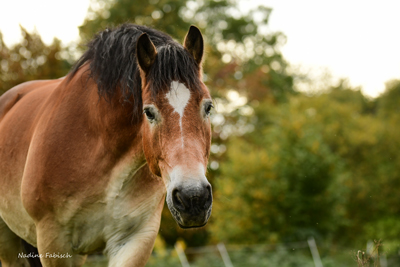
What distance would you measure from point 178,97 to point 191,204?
0.76 metres

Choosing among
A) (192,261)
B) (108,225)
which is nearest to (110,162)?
(108,225)

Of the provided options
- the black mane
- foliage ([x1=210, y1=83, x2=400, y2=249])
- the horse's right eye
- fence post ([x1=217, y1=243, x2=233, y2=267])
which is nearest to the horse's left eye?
the black mane

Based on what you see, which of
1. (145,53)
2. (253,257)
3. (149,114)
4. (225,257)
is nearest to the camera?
(149,114)

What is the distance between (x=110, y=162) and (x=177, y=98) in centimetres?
98

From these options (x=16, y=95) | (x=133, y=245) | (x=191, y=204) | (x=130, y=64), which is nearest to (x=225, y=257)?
(x=16, y=95)

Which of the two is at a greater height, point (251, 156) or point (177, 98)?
point (177, 98)

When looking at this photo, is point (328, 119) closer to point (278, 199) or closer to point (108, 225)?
point (278, 199)

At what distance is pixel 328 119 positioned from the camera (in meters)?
29.1

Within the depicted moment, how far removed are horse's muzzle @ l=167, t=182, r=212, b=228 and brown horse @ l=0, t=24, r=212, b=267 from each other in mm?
320

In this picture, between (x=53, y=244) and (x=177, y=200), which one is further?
(x=53, y=244)

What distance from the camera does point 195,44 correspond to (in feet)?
10.5

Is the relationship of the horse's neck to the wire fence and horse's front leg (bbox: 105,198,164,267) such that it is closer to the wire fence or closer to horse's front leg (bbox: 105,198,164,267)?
horse's front leg (bbox: 105,198,164,267)

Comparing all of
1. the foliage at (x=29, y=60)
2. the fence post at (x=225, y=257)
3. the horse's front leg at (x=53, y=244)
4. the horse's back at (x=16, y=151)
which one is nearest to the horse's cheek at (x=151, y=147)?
the horse's front leg at (x=53, y=244)

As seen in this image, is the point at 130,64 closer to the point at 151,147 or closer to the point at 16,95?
the point at 151,147
